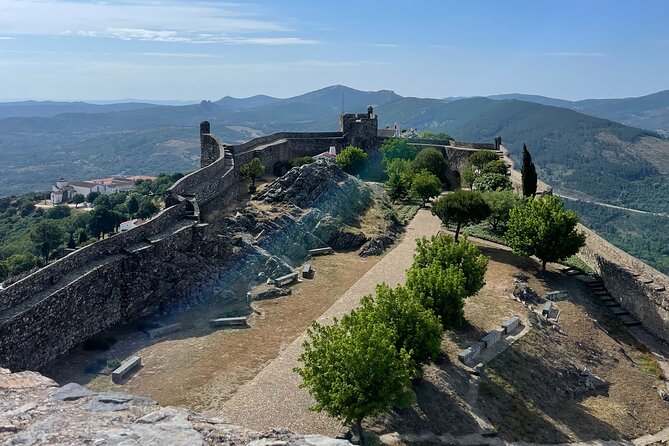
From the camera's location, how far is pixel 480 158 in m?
61.4

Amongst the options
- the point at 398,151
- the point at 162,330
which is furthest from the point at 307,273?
the point at 398,151

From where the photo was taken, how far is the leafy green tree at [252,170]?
4822 centimetres

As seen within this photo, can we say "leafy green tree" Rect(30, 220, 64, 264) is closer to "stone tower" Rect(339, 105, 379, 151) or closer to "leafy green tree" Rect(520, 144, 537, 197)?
"stone tower" Rect(339, 105, 379, 151)

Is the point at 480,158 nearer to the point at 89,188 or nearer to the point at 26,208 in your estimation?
the point at 26,208

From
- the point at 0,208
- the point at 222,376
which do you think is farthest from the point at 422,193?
the point at 0,208

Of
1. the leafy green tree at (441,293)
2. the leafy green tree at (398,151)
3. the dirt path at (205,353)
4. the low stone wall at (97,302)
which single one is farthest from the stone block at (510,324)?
the leafy green tree at (398,151)

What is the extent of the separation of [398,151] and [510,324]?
1478 inches

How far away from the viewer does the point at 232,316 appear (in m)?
29.2

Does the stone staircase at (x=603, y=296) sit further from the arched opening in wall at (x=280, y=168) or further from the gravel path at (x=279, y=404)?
the arched opening in wall at (x=280, y=168)

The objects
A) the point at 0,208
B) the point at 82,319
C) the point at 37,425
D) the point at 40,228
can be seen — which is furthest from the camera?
the point at 0,208

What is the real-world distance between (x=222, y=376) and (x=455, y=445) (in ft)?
31.4

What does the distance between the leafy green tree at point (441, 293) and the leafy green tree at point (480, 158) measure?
36.1 m

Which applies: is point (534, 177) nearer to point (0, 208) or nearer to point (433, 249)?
point (433, 249)

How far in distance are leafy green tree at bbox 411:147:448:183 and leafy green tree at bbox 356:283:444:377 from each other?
122 ft
